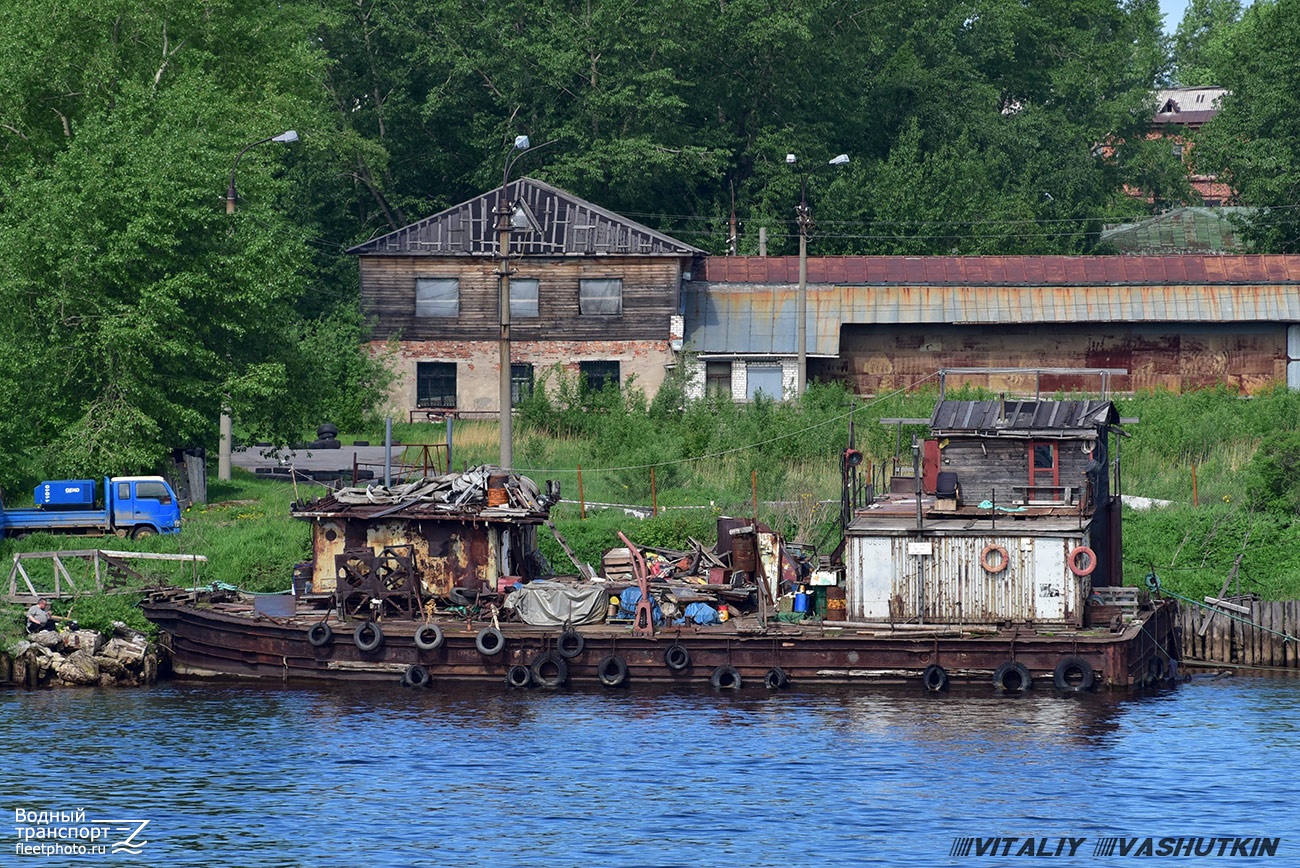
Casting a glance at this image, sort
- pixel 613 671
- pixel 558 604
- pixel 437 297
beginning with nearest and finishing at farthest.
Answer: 1. pixel 613 671
2. pixel 558 604
3. pixel 437 297

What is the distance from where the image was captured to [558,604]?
1550 inches

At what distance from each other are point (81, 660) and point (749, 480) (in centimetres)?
1947

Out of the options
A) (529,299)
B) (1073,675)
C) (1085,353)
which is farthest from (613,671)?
(1085,353)

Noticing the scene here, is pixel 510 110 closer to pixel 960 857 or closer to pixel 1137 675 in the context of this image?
pixel 1137 675

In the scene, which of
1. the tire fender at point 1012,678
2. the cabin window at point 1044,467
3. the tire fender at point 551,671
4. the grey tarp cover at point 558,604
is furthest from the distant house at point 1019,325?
the tire fender at point 1012,678

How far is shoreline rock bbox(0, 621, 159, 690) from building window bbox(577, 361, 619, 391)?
2851 centimetres

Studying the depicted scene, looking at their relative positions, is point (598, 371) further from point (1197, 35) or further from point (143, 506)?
point (1197, 35)

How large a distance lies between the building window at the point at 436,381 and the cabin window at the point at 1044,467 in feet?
101

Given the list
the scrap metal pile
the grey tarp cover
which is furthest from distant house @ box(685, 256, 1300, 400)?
the grey tarp cover

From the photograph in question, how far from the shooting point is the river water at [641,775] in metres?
27.5

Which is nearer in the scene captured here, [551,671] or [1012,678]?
[1012,678]

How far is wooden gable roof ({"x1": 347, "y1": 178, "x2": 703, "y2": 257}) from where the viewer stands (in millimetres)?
67250

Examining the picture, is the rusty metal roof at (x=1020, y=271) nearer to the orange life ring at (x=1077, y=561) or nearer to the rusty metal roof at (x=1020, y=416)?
the rusty metal roof at (x=1020, y=416)

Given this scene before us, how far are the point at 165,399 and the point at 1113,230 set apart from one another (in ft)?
171
